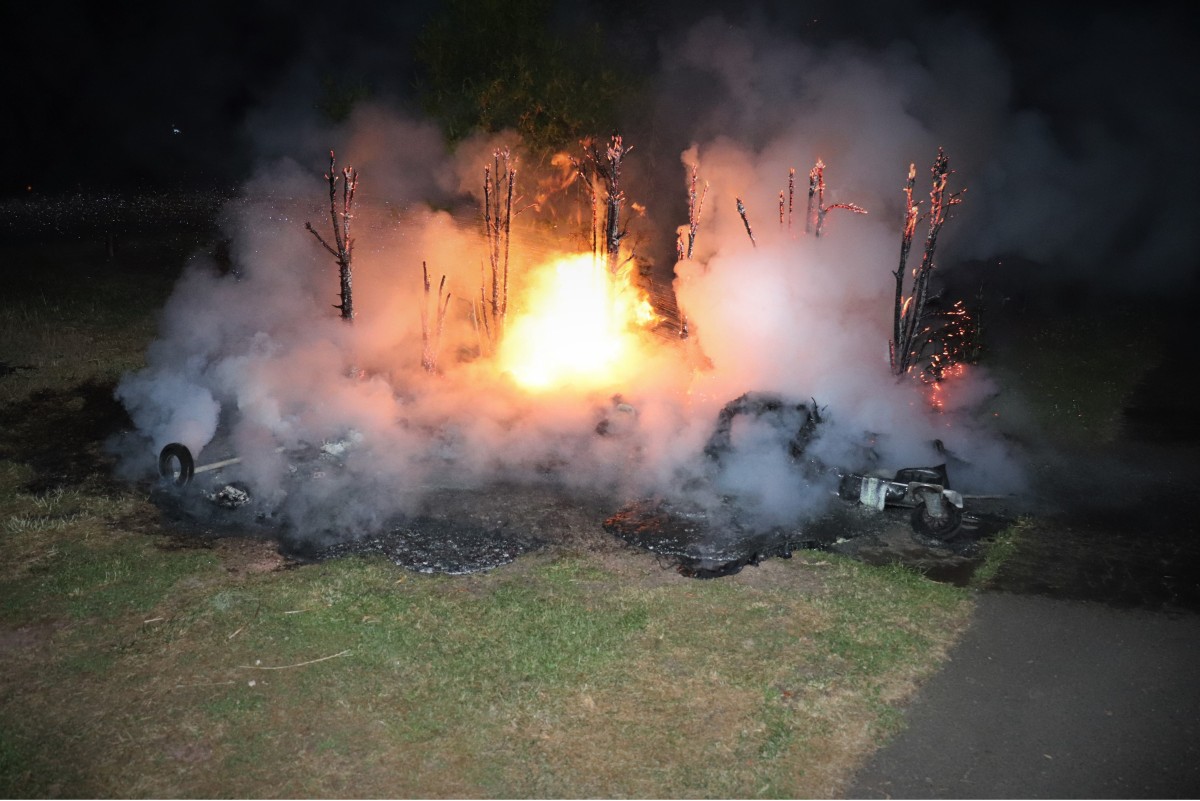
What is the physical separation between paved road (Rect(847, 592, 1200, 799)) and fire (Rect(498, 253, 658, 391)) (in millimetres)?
7237

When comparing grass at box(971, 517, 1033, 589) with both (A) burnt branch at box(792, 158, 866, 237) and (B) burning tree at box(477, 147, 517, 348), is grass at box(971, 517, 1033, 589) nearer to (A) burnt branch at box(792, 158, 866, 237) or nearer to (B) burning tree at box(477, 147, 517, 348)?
(A) burnt branch at box(792, 158, 866, 237)

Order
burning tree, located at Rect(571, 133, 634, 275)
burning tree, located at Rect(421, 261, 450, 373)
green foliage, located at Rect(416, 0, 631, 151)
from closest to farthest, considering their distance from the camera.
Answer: burning tree, located at Rect(421, 261, 450, 373) < green foliage, located at Rect(416, 0, 631, 151) < burning tree, located at Rect(571, 133, 634, 275)

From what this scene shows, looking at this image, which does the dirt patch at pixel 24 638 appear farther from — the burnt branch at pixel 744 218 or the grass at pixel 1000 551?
the burnt branch at pixel 744 218

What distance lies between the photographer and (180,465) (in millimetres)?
8133

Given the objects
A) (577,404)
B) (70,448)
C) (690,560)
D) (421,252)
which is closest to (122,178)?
(421,252)

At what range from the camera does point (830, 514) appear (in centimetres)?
798

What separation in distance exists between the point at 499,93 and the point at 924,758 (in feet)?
38.7

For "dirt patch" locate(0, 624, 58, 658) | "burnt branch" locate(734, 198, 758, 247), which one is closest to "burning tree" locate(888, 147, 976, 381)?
"burnt branch" locate(734, 198, 758, 247)

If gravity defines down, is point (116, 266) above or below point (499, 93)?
below

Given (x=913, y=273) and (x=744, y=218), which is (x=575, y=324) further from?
(x=913, y=273)

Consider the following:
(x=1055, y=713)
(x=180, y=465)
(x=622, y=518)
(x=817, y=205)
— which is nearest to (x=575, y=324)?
(x=817, y=205)

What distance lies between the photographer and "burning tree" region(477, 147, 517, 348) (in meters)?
13.4

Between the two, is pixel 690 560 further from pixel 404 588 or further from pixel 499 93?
pixel 499 93

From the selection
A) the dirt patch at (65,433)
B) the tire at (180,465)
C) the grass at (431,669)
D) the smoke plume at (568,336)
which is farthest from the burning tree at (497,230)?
the grass at (431,669)
